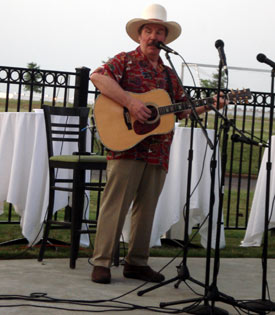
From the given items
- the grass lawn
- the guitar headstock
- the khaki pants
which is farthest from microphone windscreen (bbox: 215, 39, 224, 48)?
the grass lawn

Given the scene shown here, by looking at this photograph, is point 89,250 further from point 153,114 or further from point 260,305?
point 260,305

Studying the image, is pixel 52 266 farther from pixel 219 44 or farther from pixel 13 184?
pixel 219 44

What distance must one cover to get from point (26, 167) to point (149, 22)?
2.23m

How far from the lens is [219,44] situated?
4348mm

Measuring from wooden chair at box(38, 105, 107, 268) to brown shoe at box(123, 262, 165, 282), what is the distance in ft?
1.64

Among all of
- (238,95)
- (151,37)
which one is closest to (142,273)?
(238,95)

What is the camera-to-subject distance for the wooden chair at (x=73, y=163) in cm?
579

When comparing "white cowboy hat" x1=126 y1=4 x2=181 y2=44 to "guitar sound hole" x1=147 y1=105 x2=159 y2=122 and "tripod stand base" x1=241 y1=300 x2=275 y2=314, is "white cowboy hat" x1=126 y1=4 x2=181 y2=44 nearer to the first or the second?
"guitar sound hole" x1=147 y1=105 x2=159 y2=122

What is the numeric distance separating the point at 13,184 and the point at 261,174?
267 centimetres

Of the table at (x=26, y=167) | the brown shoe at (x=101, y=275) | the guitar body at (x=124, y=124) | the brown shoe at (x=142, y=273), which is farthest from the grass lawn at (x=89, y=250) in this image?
the guitar body at (x=124, y=124)

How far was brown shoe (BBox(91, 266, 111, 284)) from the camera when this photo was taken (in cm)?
525

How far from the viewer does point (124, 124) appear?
5172 mm

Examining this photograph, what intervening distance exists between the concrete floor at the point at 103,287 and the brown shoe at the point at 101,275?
0.23 feet

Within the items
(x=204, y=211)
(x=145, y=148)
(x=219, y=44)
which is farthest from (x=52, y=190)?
(x=219, y=44)
